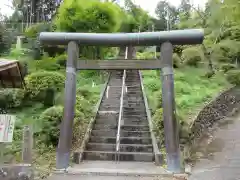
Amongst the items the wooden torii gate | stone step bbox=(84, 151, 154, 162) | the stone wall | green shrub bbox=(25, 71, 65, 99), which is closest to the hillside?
green shrub bbox=(25, 71, 65, 99)

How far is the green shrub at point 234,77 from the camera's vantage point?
20.1 metres

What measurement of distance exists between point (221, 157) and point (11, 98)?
7.79m

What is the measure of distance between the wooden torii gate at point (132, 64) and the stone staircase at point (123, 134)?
42.2 inches

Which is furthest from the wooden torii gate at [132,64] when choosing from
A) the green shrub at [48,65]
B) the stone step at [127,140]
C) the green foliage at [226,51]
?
the green foliage at [226,51]

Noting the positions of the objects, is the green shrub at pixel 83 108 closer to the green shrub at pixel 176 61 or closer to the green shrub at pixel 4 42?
the green shrub at pixel 176 61

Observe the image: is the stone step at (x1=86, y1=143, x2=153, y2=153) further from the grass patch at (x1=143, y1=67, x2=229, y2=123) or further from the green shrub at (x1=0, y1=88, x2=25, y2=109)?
the green shrub at (x1=0, y1=88, x2=25, y2=109)

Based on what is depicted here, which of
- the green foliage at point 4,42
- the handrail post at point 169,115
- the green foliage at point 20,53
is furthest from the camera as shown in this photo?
the green foliage at point 4,42

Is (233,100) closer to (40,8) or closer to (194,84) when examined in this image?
(194,84)

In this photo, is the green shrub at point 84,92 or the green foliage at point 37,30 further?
the green foliage at point 37,30

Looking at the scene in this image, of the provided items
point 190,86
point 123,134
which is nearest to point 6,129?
point 123,134

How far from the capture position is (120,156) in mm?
9781

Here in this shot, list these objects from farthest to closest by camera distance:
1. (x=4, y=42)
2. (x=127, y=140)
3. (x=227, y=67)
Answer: (x=4, y=42) → (x=227, y=67) → (x=127, y=140)

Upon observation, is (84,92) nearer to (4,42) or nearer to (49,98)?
(49,98)

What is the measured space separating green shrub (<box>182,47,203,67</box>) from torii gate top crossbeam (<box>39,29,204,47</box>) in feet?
Answer: 42.6
